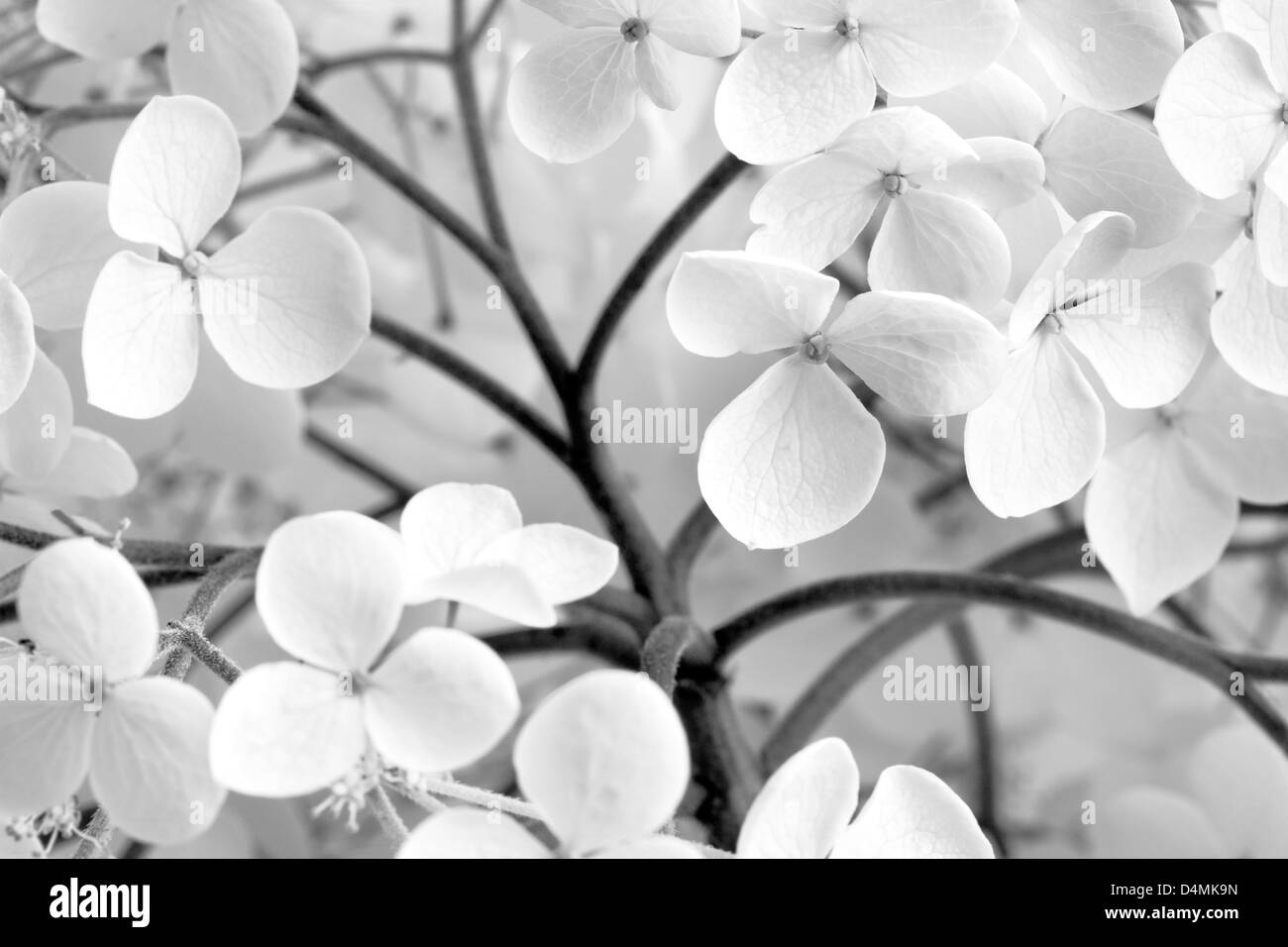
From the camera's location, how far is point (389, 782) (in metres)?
0.16

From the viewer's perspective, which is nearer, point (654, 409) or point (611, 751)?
point (611, 751)

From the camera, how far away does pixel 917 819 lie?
0.57 feet

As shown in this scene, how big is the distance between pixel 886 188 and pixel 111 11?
137 millimetres

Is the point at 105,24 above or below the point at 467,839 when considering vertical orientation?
above

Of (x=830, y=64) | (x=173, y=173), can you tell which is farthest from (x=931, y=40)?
(x=173, y=173)

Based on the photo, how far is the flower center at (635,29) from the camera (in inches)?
7.6

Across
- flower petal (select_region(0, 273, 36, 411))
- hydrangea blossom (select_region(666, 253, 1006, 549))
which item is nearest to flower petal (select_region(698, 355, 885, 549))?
hydrangea blossom (select_region(666, 253, 1006, 549))

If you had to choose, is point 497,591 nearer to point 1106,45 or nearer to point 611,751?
point 611,751

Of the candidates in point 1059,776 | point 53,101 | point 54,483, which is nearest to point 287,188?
point 53,101

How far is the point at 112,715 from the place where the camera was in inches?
6.3

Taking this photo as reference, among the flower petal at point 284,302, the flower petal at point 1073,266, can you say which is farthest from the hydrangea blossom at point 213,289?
the flower petal at point 1073,266

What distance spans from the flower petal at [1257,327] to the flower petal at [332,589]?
0.46ft

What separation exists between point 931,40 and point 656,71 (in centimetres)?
4
